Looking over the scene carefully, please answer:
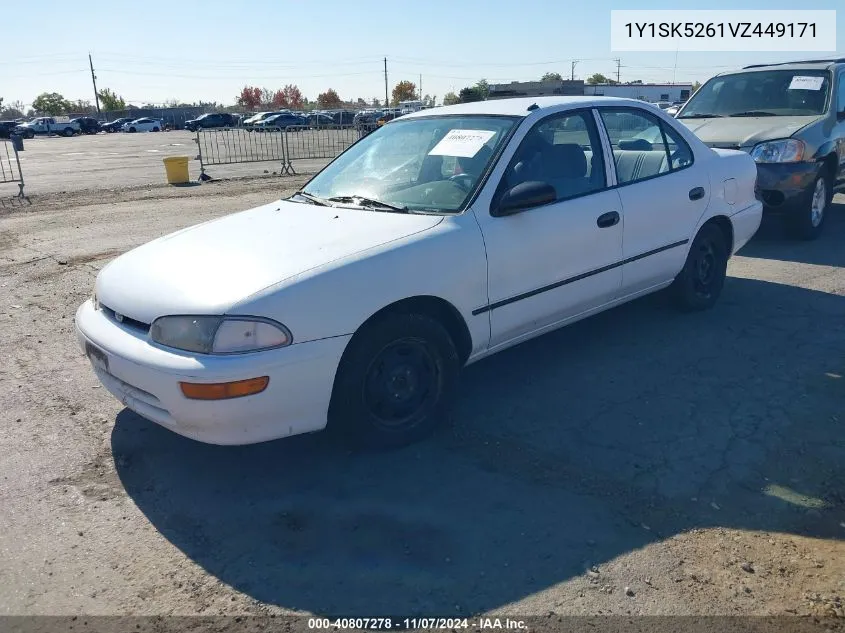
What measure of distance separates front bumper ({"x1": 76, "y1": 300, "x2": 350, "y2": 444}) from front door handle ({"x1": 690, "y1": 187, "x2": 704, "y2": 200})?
318 centimetres

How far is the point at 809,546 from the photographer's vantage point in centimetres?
290

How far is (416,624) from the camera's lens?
2529 millimetres

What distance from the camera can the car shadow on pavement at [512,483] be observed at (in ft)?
9.27

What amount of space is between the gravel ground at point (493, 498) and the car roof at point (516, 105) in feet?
5.46

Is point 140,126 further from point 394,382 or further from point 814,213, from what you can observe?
point 394,382

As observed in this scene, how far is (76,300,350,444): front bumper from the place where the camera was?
122 inches

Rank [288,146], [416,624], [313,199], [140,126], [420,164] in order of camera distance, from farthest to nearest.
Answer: [140,126], [288,146], [313,199], [420,164], [416,624]

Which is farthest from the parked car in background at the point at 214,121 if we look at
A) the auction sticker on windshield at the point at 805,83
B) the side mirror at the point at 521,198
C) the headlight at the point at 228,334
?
the headlight at the point at 228,334

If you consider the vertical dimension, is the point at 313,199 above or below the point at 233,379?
above

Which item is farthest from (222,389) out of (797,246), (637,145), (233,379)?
(797,246)

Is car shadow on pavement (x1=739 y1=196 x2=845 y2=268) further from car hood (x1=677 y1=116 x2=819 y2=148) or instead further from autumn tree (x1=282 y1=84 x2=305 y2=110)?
autumn tree (x1=282 y1=84 x2=305 y2=110)

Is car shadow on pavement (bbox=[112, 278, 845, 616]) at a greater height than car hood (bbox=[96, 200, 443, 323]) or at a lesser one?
lesser

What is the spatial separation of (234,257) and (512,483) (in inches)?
70.2

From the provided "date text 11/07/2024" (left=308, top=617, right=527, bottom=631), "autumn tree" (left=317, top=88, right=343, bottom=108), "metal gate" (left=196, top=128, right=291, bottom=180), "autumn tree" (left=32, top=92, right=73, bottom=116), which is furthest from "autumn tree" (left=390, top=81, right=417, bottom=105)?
"date text 11/07/2024" (left=308, top=617, right=527, bottom=631)
